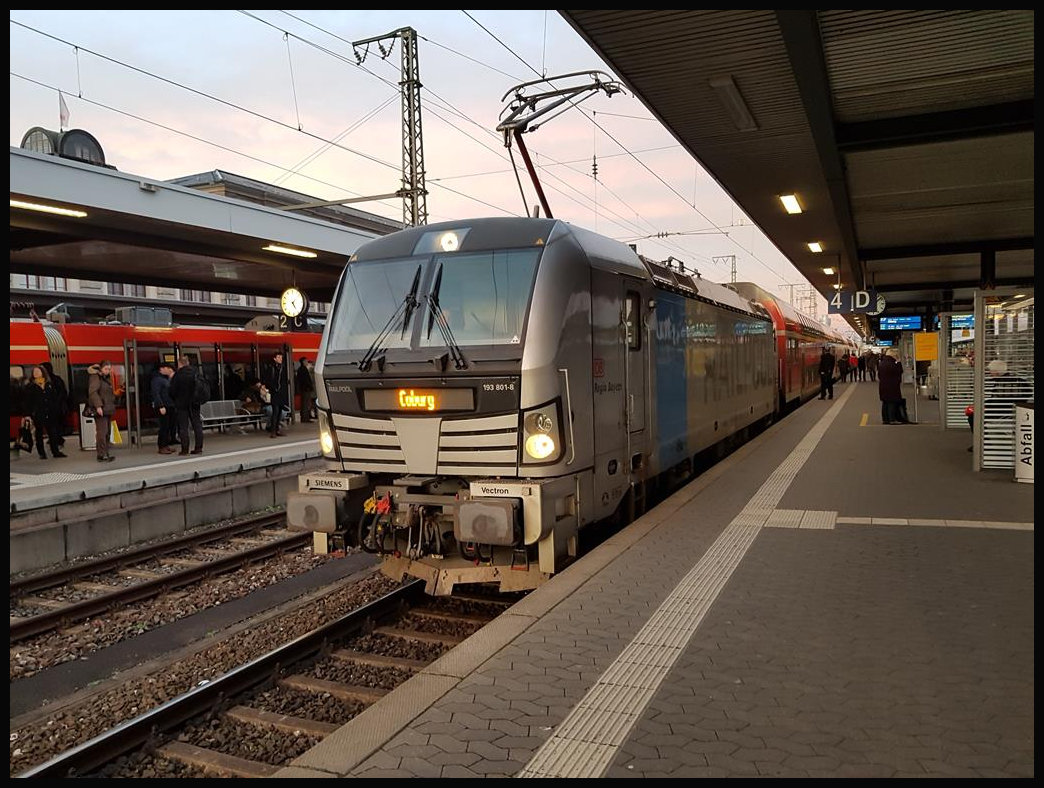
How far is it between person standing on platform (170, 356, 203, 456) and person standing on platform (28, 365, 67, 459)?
2.10 metres

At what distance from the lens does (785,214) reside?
14289mm

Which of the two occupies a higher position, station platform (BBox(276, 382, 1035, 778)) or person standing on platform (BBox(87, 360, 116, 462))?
person standing on platform (BBox(87, 360, 116, 462))

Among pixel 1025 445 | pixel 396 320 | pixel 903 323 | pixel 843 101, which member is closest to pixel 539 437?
pixel 396 320

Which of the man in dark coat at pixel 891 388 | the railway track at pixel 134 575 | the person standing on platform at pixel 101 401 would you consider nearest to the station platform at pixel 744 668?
the railway track at pixel 134 575

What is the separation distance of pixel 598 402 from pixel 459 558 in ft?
5.63

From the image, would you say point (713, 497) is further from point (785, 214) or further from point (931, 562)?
point (785, 214)

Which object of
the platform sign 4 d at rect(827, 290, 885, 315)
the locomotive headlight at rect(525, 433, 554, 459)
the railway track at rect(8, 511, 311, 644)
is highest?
the platform sign 4 d at rect(827, 290, 885, 315)

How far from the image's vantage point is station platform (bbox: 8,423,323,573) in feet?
32.2

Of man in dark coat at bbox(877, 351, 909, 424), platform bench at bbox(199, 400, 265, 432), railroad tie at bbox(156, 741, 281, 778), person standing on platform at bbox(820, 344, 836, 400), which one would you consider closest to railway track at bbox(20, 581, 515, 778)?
railroad tie at bbox(156, 741, 281, 778)

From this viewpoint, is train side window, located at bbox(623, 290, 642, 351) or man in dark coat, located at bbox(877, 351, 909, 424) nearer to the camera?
train side window, located at bbox(623, 290, 642, 351)

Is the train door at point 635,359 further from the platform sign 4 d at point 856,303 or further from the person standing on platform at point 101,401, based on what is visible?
the platform sign 4 d at point 856,303

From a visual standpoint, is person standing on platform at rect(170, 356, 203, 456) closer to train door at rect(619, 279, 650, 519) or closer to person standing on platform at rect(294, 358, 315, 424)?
person standing on platform at rect(294, 358, 315, 424)

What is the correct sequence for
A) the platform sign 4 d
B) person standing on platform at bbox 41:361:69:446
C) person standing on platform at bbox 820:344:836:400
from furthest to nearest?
person standing on platform at bbox 820:344:836:400 < the platform sign 4 d < person standing on platform at bbox 41:361:69:446

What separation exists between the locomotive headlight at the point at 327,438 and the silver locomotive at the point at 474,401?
2 cm
